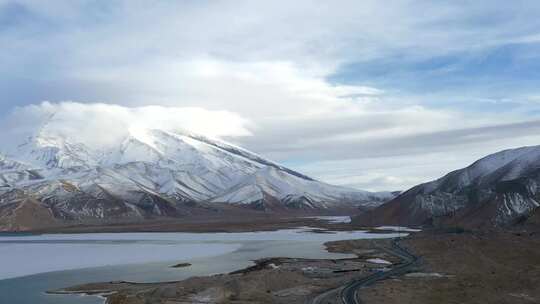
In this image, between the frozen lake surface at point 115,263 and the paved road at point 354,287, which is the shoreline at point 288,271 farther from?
the frozen lake surface at point 115,263

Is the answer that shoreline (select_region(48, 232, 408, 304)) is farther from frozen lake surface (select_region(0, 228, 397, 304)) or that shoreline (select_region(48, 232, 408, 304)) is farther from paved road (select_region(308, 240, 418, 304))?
frozen lake surface (select_region(0, 228, 397, 304))

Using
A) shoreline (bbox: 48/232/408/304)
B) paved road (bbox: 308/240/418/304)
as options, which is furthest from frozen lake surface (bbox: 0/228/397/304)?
paved road (bbox: 308/240/418/304)

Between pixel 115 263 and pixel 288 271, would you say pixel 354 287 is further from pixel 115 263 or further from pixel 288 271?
pixel 115 263

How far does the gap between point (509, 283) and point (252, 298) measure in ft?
103

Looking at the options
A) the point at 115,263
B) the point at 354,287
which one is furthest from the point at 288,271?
the point at 115,263

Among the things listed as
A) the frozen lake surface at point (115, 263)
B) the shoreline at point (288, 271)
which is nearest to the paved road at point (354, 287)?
the shoreline at point (288, 271)

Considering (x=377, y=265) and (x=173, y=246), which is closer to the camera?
(x=377, y=265)

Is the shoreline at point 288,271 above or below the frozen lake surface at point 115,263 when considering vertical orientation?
below

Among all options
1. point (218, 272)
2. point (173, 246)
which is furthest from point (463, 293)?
point (173, 246)

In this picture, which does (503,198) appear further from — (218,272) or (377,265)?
(218,272)

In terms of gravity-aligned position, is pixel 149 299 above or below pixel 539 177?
below

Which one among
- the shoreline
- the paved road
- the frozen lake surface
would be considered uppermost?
the frozen lake surface

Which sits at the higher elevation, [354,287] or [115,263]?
[115,263]

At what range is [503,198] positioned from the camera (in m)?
188
